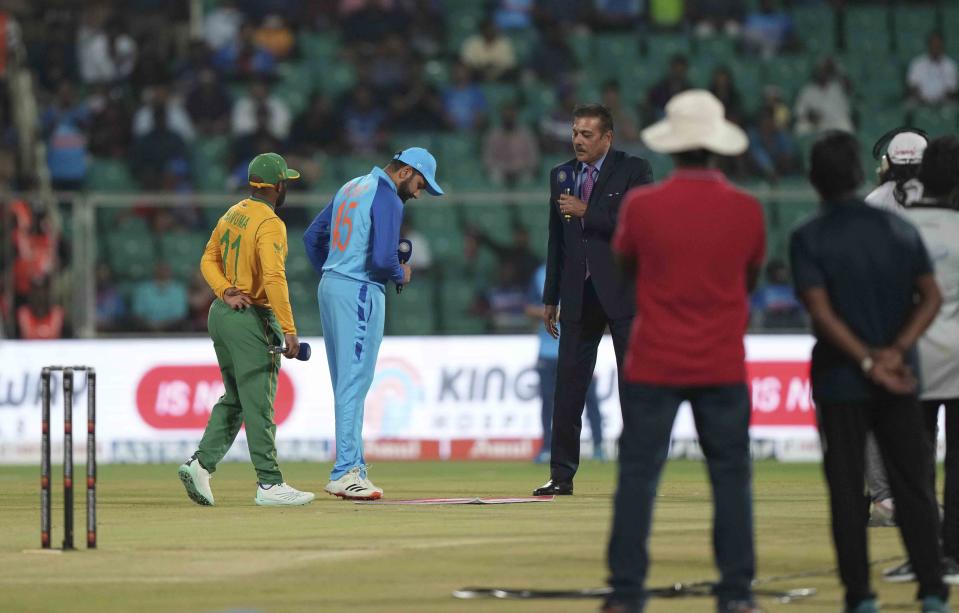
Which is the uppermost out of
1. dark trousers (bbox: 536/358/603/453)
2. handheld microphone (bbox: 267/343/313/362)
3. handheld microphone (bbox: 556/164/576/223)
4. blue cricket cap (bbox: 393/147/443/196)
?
blue cricket cap (bbox: 393/147/443/196)

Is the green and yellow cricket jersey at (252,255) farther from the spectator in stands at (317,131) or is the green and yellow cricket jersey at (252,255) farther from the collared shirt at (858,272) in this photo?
the spectator in stands at (317,131)

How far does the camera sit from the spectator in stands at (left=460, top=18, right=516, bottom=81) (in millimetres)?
26703

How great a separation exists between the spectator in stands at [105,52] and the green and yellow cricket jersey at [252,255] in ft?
Answer: 49.8

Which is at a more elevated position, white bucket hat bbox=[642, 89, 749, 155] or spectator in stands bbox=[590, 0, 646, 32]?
spectator in stands bbox=[590, 0, 646, 32]

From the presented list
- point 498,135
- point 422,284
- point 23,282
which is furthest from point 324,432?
point 498,135

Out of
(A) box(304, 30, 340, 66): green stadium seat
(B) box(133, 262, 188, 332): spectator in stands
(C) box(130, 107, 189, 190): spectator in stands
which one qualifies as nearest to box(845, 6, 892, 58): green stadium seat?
(A) box(304, 30, 340, 66): green stadium seat

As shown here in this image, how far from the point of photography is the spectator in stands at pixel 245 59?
2700 centimetres

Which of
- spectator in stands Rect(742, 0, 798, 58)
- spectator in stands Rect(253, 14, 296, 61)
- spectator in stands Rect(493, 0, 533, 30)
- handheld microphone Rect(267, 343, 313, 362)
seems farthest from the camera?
spectator in stands Rect(493, 0, 533, 30)

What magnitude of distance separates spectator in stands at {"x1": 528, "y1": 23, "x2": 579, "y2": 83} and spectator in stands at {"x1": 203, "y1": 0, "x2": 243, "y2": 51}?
4.52 metres

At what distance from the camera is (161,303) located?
21.4 meters

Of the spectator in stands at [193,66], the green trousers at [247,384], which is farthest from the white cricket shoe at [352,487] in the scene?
the spectator in stands at [193,66]

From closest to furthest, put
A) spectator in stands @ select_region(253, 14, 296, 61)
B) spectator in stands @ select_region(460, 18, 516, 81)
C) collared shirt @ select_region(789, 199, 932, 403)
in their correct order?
collared shirt @ select_region(789, 199, 932, 403) < spectator in stands @ select_region(460, 18, 516, 81) < spectator in stands @ select_region(253, 14, 296, 61)

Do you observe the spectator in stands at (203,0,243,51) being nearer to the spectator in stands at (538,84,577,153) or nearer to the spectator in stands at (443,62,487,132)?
the spectator in stands at (443,62,487,132)

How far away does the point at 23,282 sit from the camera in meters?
20.9
